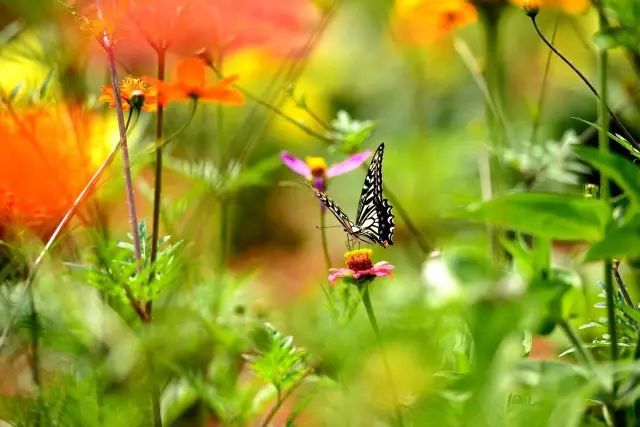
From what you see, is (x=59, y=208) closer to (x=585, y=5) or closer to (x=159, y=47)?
(x=159, y=47)

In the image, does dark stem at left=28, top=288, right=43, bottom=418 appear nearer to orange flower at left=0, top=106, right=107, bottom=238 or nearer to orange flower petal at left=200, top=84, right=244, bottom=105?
orange flower at left=0, top=106, right=107, bottom=238

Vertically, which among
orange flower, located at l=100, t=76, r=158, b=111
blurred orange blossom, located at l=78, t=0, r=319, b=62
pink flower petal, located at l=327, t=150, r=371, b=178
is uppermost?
blurred orange blossom, located at l=78, t=0, r=319, b=62

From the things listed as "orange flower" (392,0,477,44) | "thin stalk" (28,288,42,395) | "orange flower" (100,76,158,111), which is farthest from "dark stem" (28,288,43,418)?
"orange flower" (392,0,477,44)

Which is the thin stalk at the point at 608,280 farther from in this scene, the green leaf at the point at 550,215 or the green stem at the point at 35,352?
the green stem at the point at 35,352

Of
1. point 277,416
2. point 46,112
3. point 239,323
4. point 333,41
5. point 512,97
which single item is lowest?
point 277,416

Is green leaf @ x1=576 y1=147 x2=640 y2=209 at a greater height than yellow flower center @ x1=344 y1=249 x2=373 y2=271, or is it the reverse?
green leaf @ x1=576 y1=147 x2=640 y2=209

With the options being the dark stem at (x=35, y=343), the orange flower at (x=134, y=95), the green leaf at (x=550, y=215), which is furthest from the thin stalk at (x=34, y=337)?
the green leaf at (x=550, y=215)

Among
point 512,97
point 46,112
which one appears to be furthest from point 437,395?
point 512,97
